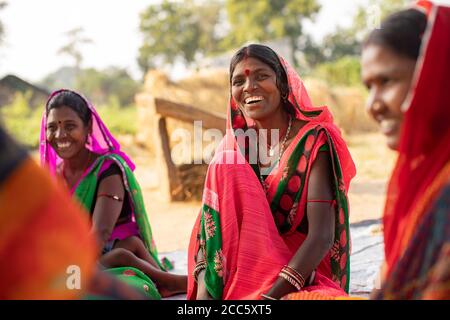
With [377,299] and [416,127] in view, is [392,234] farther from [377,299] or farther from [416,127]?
[416,127]

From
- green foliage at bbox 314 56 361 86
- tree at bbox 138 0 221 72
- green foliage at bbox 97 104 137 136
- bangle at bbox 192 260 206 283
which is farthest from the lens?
tree at bbox 138 0 221 72

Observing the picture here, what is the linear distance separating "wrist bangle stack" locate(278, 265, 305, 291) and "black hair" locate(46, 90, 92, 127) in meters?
1.82

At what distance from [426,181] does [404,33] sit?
42cm

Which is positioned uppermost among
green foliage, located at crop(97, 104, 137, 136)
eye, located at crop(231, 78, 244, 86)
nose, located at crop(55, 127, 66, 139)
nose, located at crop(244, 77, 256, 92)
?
green foliage, located at crop(97, 104, 137, 136)

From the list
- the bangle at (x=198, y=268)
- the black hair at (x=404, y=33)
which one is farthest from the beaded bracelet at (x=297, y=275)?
the black hair at (x=404, y=33)

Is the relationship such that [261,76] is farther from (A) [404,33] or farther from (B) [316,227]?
(A) [404,33]

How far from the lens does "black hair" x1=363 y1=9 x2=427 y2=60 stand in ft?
5.14

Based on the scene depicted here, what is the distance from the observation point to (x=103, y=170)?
3.64 meters

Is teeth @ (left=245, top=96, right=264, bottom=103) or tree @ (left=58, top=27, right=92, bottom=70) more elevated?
tree @ (left=58, top=27, right=92, bottom=70)

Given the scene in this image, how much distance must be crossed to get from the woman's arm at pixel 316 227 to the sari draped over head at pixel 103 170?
4.81 feet

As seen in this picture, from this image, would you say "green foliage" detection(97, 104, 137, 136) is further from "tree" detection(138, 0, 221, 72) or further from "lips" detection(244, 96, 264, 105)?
"lips" detection(244, 96, 264, 105)

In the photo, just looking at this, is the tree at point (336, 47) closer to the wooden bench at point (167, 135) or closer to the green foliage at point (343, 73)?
the green foliage at point (343, 73)

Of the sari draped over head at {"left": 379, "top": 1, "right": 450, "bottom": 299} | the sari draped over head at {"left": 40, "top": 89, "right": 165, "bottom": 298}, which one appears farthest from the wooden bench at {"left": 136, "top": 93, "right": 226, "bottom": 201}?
the sari draped over head at {"left": 379, "top": 1, "right": 450, "bottom": 299}

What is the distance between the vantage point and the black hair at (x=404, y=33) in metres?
1.57
